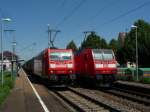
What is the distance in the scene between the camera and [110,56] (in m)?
33.4

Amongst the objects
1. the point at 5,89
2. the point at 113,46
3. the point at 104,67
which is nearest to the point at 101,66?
the point at 104,67

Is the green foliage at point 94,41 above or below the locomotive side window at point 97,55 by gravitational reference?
above

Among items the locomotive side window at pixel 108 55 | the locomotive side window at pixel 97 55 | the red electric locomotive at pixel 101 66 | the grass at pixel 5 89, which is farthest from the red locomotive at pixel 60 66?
the grass at pixel 5 89

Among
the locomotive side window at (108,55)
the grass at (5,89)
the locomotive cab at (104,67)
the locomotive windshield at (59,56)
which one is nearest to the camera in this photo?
the grass at (5,89)

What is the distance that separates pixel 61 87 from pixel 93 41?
57692mm

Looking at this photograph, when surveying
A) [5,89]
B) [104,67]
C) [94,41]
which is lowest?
[5,89]

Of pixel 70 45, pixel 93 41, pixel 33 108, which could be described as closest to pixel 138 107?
pixel 33 108

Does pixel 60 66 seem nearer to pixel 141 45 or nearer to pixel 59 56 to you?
pixel 59 56

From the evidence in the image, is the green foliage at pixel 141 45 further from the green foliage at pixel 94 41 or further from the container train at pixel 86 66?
the container train at pixel 86 66

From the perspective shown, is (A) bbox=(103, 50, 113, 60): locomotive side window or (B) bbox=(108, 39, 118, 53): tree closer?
Answer: (A) bbox=(103, 50, 113, 60): locomotive side window

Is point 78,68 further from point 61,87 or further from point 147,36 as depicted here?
point 147,36

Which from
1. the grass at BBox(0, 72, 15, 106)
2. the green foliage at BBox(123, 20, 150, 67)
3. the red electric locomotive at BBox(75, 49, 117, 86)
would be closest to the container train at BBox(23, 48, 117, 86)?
the red electric locomotive at BBox(75, 49, 117, 86)

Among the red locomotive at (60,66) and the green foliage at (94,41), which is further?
the green foliage at (94,41)

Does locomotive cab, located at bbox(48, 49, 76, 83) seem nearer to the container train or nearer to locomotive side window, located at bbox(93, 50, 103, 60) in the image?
the container train
